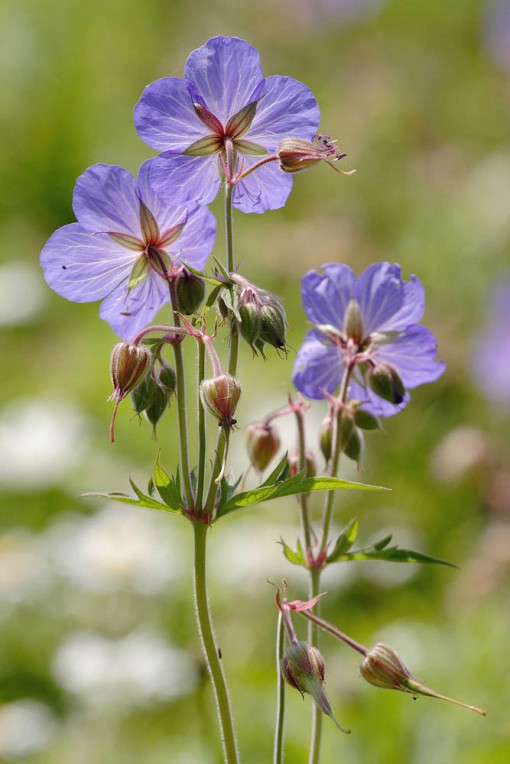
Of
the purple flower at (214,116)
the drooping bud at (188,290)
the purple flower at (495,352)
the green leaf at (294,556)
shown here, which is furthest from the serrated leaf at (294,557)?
the purple flower at (495,352)

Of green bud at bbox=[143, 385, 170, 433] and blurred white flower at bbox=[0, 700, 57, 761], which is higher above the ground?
green bud at bbox=[143, 385, 170, 433]

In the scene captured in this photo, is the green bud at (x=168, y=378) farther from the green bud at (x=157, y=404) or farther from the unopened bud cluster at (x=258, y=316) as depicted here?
the unopened bud cluster at (x=258, y=316)

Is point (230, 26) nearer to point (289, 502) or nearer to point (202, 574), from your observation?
point (289, 502)

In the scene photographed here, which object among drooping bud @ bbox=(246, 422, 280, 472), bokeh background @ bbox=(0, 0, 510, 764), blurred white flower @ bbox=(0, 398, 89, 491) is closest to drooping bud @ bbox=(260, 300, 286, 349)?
drooping bud @ bbox=(246, 422, 280, 472)

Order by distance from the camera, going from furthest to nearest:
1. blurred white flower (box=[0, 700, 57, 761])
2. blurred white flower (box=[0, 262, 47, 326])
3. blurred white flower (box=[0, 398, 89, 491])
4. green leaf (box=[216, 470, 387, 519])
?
blurred white flower (box=[0, 262, 47, 326])
blurred white flower (box=[0, 398, 89, 491])
blurred white flower (box=[0, 700, 57, 761])
green leaf (box=[216, 470, 387, 519])

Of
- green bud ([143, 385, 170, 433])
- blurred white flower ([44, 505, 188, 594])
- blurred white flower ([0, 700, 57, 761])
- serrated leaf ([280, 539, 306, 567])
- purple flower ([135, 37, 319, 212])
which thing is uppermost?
purple flower ([135, 37, 319, 212])

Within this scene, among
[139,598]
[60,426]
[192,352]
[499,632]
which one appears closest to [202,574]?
[499,632]

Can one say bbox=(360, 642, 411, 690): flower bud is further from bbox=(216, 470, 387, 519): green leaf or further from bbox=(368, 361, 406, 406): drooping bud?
bbox=(368, 361, 406, 406): drooping bud

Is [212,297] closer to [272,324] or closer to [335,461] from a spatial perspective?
[272,324]
